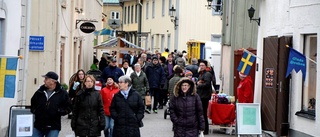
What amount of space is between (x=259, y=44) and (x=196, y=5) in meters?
27.1

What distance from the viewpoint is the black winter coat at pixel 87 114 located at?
13.8 m

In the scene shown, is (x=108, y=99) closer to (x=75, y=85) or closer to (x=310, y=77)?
(x=75, y=85)

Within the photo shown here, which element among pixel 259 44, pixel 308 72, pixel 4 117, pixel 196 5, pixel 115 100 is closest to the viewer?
pixel 115 100

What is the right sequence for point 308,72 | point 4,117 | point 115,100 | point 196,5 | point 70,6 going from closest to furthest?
point 115,100, point 308,72, point 4,117, point 70,6, point 196,5

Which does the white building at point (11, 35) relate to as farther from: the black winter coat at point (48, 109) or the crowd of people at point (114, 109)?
the black winter coat at point (48, 109)

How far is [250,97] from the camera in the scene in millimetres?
19062

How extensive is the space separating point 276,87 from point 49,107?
6.50 metres

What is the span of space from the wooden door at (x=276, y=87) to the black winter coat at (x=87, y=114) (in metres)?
5.22

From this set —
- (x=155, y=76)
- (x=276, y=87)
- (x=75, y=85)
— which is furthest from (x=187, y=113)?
(x=155, y=76)

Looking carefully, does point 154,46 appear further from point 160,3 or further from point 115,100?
point 115,100

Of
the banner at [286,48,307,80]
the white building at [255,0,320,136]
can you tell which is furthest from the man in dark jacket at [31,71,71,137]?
the white building at [255,0,320,136]

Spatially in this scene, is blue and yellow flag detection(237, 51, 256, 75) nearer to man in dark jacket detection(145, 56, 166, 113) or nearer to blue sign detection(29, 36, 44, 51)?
blue sign detection(29, 36, 44, 51)

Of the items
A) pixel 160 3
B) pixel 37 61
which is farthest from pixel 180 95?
pixel 160 3

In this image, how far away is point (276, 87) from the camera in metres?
17.7
